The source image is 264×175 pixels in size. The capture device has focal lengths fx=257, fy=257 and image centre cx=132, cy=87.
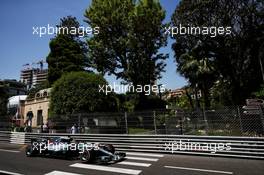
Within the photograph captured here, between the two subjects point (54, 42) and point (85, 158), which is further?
point (54, 42)

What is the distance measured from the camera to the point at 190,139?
12.3 m

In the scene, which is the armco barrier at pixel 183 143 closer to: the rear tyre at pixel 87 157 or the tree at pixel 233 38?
the rear tyre at pixel 87 157

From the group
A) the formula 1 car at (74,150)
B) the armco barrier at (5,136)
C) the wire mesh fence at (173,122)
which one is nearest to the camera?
the formula 1 car at (74,150)

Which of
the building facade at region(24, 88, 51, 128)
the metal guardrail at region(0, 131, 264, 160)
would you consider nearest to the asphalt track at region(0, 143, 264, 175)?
the metal guardrail at region(0, 131, 264, 160)

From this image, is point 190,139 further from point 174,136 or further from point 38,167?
point 38,167

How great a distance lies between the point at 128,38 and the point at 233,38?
37.6 ft

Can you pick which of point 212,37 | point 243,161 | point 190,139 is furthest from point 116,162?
point 212,37

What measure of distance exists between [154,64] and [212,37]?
8.11 metres

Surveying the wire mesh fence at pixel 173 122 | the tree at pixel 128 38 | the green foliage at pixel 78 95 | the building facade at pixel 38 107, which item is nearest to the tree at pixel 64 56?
the building facade at pixel 38 107

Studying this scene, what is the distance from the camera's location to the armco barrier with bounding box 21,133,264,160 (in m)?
11.1

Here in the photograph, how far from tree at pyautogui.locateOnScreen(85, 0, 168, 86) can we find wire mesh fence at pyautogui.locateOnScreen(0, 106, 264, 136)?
1555cm

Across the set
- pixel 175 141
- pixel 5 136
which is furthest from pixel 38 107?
pixel 175 141

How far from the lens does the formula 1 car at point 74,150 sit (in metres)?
10.6

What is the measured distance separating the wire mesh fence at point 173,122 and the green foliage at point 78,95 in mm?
8703
